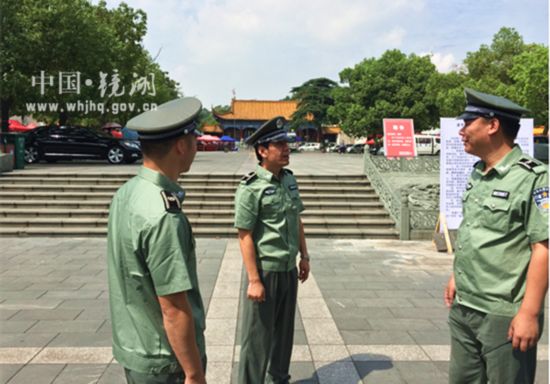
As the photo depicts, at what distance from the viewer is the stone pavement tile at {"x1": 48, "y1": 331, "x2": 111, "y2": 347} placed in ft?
12.5

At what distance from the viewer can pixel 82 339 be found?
3912mm

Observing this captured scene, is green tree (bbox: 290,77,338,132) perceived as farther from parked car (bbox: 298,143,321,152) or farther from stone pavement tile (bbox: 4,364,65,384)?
stone pavement tile (bbox: 4,364,65,384)

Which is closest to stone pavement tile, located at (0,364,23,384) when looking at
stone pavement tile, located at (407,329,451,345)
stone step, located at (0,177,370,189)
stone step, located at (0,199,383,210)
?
stone pavement tile, located at (407,329,451,345)

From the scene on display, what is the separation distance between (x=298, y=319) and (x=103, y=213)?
6740mm

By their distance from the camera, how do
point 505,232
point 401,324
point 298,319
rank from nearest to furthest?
point 505,232
point 401,324
point 298,319

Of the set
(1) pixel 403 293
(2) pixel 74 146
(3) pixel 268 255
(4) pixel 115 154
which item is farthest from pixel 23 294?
(2) pixel 74 146

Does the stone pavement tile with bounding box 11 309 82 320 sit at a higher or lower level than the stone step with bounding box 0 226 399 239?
lower

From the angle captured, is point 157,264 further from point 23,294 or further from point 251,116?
point 251,116

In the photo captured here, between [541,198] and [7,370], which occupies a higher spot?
[541,198]

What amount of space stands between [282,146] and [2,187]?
416 inches

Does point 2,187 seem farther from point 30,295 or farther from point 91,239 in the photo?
point 30,295

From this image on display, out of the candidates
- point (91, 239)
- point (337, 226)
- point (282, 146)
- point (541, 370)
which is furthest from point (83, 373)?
point (337, 226)

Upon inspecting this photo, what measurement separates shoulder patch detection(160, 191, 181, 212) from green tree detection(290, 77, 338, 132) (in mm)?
51444

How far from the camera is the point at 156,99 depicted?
96.2 ft
